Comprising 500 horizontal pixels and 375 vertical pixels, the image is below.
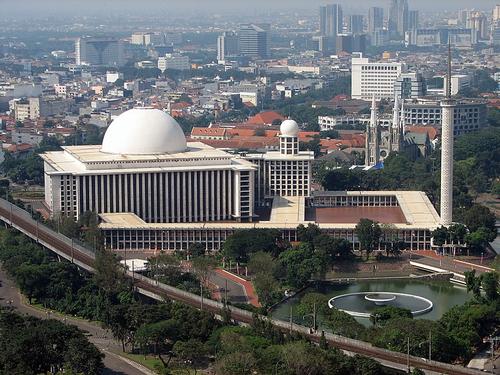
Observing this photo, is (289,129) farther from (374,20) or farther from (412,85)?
(374,20)

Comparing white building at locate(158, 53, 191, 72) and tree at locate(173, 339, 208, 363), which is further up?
white building at locate(158, 53, 191, 72)

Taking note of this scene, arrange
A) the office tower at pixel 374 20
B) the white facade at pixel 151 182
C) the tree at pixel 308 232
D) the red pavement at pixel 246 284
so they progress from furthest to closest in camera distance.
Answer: the office tower at pixel 374 20 < the white facade at pixel 151 182 < the tree at pixel 308 232 < the red pavement at pixel 246 284

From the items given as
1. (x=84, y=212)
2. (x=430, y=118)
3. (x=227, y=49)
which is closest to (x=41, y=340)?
(x=84, y=212)

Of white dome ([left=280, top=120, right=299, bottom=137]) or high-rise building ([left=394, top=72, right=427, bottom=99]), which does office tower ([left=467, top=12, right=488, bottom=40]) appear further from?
white dome ([left=280, top=120, right=299, bottom=137])

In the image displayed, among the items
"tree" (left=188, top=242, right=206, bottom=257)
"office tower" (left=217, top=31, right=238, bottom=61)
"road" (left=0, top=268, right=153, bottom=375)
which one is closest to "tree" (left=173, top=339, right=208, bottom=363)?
"road" (left=0, top=268, right=153, bottom=375)

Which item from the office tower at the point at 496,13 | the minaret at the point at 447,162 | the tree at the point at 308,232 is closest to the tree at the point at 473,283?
the tree at the point at 308,232

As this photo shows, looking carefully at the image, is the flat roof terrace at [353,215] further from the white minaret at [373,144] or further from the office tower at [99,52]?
the office tower at [99,52]
